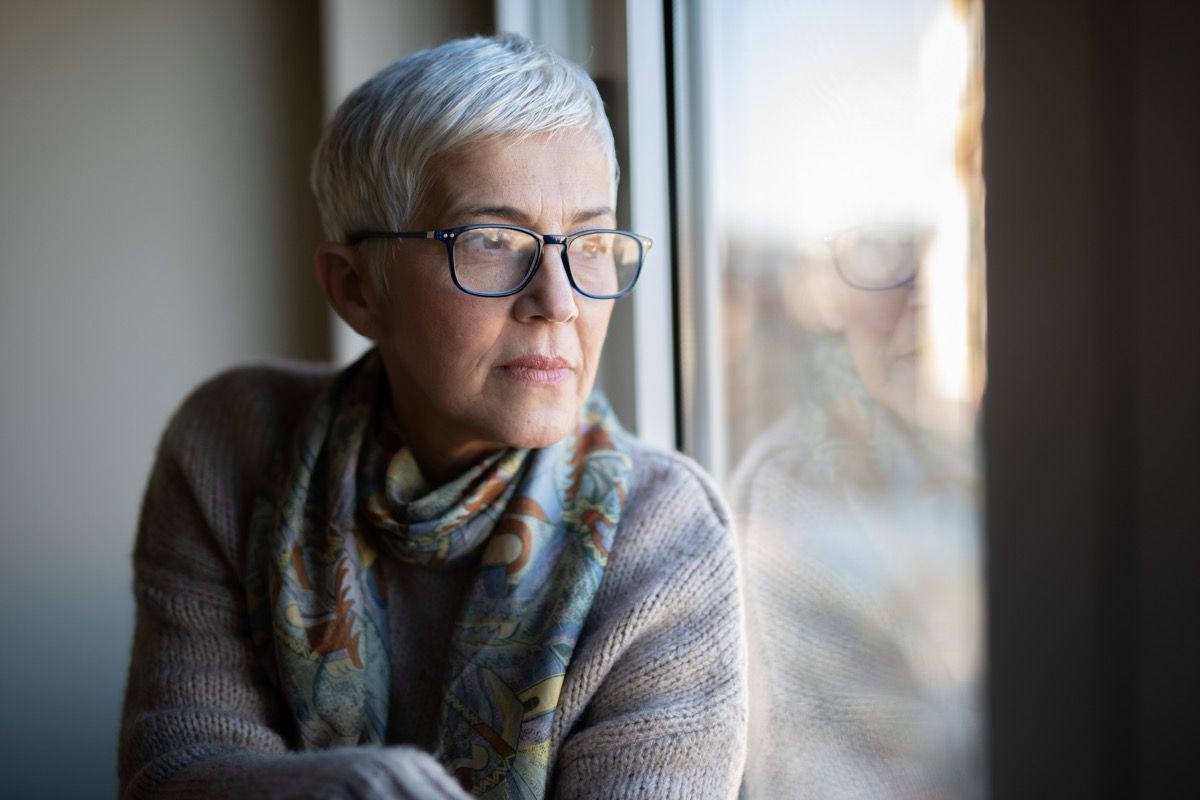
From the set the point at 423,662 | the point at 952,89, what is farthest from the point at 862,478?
the point at 423,662

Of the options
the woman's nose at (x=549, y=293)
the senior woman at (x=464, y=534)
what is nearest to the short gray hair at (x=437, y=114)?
the senior woman at (x=464, y=534)

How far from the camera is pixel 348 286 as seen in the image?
1.20 meters

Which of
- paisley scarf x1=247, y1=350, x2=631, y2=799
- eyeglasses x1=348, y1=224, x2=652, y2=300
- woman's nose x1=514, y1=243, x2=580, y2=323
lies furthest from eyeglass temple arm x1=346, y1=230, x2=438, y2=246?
paisley scarf x1=247, y1=350, x2=631, y2=799

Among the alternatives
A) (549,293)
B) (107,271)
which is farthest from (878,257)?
(107,271)

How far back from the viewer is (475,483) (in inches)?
44.3

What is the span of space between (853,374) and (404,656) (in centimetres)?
62

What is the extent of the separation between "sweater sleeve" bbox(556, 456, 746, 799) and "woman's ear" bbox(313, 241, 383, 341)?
40cm

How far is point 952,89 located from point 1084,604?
433 mm

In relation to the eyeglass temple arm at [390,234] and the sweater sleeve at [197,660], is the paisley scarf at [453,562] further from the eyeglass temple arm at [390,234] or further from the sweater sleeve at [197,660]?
the eyeglass temple arm at [390,234]

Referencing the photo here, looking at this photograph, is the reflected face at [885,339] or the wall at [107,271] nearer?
the reflected face at [885,339]

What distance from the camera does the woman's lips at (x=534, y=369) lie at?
3.46 ft

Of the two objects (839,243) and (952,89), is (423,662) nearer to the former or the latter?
(839,243)

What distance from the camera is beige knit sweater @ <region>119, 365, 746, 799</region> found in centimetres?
95

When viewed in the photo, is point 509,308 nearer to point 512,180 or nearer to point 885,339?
point 512,180
